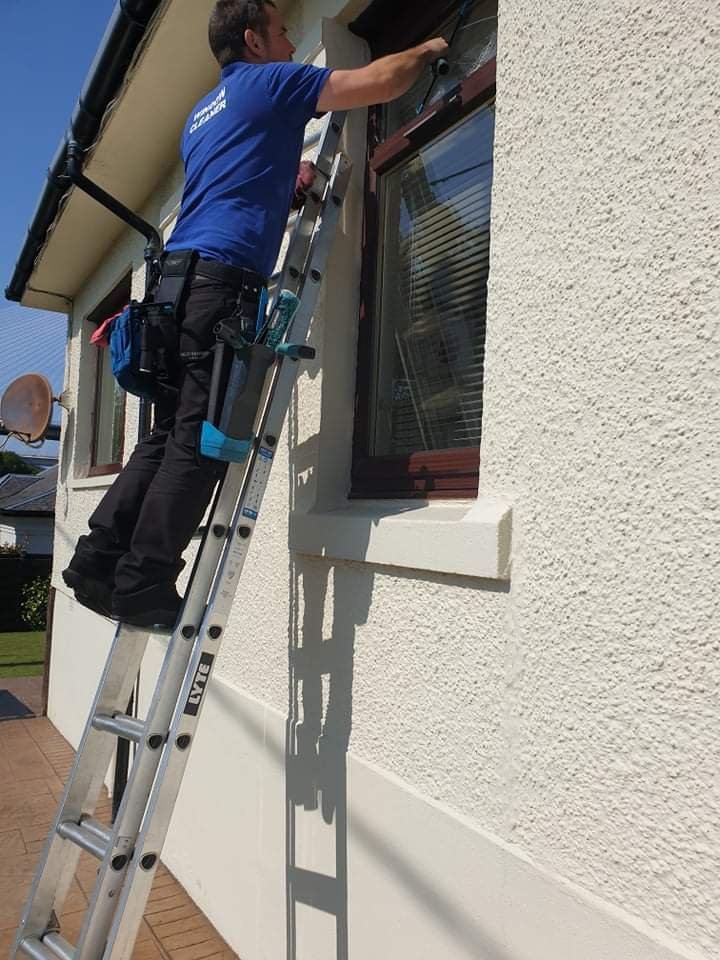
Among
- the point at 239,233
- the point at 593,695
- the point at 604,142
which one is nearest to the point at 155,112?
the point at 239,233

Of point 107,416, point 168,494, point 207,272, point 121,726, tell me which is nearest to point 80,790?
point 121,726

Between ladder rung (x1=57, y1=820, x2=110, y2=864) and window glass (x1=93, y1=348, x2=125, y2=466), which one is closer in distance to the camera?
ladder rung (x1=57, y1=820, x2=110, y2=864)

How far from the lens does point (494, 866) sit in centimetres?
172

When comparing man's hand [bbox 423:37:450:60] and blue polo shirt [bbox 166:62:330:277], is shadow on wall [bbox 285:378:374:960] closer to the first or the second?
blue polo shirt [bbox 166:62:330:277]

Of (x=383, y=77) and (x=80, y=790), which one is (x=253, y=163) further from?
(x=80, y=790)

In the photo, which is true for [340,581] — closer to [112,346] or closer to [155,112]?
[112,346]

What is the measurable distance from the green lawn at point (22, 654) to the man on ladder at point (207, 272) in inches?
330

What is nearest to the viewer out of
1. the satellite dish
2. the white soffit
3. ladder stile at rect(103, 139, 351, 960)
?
ladder stile at rect(103, 139, 351, 960)

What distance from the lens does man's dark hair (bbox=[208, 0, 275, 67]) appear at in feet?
8.45

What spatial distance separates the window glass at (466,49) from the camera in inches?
91.2

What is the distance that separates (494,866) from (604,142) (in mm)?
1501

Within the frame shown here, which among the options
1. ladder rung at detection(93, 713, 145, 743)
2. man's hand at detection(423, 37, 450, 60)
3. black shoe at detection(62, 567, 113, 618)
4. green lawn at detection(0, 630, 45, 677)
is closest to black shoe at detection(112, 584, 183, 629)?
black shoe at detection(62, 567, 113, 618)

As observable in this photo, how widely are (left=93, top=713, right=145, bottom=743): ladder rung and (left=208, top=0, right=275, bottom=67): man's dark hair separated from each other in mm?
2085

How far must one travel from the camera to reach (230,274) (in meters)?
2.31
